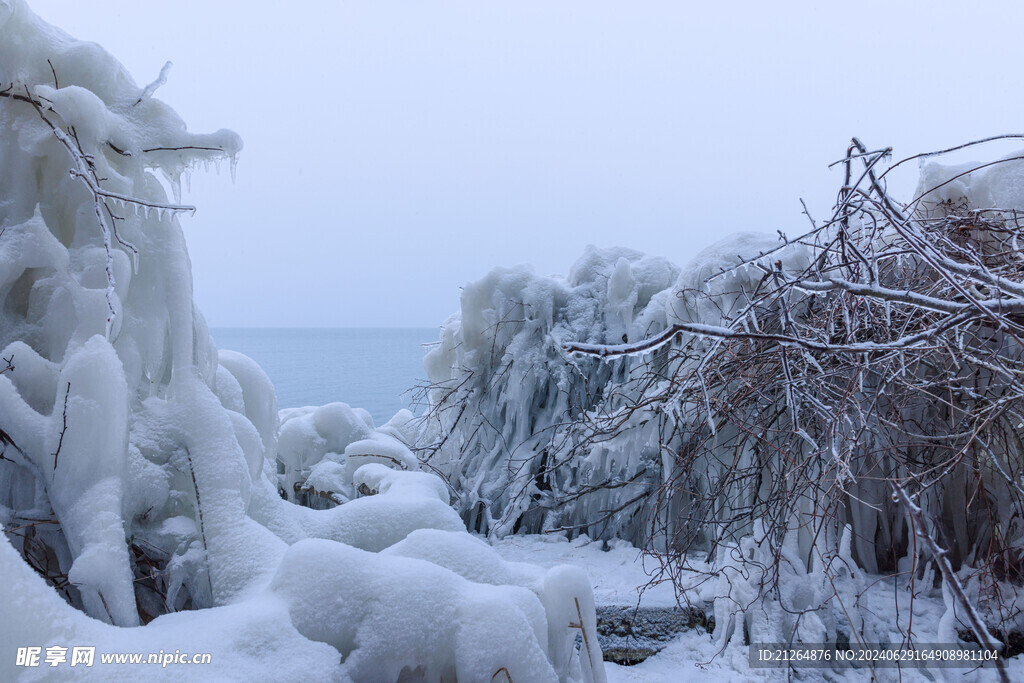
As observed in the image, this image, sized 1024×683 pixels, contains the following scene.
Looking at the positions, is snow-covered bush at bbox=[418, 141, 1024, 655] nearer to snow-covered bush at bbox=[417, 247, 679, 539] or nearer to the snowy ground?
snow-covered bush at bbox=[417, 247, 679, 539]

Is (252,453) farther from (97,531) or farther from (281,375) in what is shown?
(281,375)

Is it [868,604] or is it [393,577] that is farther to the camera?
[868,604]

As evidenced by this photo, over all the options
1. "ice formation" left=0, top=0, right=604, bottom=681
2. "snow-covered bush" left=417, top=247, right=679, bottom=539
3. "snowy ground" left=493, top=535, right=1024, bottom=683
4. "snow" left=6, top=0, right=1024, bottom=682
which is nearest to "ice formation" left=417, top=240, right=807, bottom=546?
"snow-covered bush" left=417, top=247, right=679, bottom=539

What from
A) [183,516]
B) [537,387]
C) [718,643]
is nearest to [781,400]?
[718,643]

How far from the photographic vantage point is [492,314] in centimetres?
623

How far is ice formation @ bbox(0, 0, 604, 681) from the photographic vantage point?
210 centimetres

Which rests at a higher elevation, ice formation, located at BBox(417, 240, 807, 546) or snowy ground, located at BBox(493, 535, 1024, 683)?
ice formation, located at BBox(417, 240, 807, 546)

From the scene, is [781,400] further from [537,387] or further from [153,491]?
[153,491]

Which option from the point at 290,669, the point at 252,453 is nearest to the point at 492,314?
the point at 252,453

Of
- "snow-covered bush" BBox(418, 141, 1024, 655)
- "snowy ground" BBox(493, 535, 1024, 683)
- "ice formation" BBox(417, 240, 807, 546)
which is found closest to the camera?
"snow-covered bush" BBox(418, 141, 1024, 655)

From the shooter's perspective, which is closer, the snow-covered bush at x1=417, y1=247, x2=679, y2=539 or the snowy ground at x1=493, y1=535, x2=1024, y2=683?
the snowy ground at x1=493, y1=535, x2=1024, y2=683

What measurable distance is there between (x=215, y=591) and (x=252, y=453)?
0.66 meters

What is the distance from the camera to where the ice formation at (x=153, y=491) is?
6.89 feet

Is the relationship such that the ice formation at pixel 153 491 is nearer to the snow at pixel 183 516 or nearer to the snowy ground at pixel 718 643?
the snow at pixel 183 516
